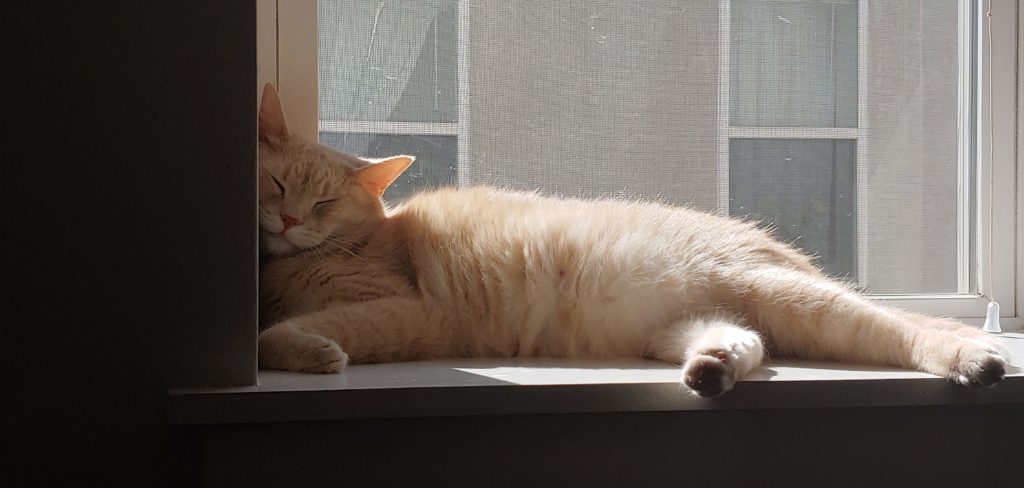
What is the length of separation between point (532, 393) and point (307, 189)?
2.19ft

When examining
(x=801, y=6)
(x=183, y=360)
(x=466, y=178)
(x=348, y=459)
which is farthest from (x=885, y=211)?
(x=183, y=360)

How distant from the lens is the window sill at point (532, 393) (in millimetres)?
1228

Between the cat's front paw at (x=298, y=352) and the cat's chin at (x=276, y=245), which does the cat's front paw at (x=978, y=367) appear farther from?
the cat's chin at (x=276, y=245)

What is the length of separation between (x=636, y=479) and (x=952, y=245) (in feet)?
3.91

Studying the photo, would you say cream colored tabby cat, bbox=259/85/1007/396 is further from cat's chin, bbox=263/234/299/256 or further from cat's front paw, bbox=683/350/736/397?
cat's front paw, bbox=683/350/736/397

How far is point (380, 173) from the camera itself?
1.78 m

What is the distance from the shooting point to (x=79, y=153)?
48.8 inches

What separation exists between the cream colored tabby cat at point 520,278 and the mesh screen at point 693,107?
0.62 feet

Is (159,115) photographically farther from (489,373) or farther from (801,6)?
(801,6)

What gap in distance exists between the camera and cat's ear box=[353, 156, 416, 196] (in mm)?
1756

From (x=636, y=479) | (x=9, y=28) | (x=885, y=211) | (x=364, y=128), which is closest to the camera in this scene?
(x=9, y=28)

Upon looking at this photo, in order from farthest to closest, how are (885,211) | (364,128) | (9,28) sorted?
(885,211) → (364,128) → (9,28)

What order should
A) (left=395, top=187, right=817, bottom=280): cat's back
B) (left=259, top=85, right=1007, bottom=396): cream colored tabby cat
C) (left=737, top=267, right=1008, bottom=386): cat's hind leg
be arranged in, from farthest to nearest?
1. (left=395, top=187, right=817, bottom=280): cat's back
2. (left=259, top=85, right=1007, bottom=396): cream colored tabby cat
3. (left=737, top=267, right=1008, bottom=386): cat's hind leg

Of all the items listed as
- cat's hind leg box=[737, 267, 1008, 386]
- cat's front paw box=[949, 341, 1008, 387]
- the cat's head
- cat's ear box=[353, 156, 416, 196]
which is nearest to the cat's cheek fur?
the cat's head
